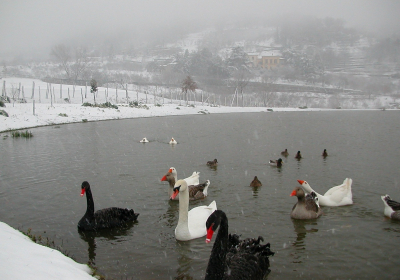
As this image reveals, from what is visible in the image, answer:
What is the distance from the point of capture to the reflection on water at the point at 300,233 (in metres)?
7.25

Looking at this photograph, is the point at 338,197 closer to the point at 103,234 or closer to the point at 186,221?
the point at 186,221

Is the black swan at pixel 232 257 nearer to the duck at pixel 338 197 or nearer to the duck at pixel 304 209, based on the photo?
the duck at pixel 304 209

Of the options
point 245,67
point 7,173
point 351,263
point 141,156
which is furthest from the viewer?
point 245,67

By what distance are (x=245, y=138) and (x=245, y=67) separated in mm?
104146

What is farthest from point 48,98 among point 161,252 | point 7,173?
point 161,252

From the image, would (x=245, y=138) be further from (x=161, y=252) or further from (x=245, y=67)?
(x=245, y=67)

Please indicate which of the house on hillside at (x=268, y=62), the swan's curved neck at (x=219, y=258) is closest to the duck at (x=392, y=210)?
the swan's curved neck at (x=219, y=258)

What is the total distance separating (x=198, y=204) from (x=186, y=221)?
2908mm

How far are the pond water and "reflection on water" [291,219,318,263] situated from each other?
0.03 meters

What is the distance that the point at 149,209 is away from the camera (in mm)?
10047

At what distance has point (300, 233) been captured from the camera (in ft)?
27.4

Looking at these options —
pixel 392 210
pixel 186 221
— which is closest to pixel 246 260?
pixel 186 221

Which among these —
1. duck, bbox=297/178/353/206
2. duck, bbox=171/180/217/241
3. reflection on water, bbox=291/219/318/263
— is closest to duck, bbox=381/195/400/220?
duck, bbox=297/178/353/206

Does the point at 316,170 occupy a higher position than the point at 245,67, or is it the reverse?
the point at 245,67
